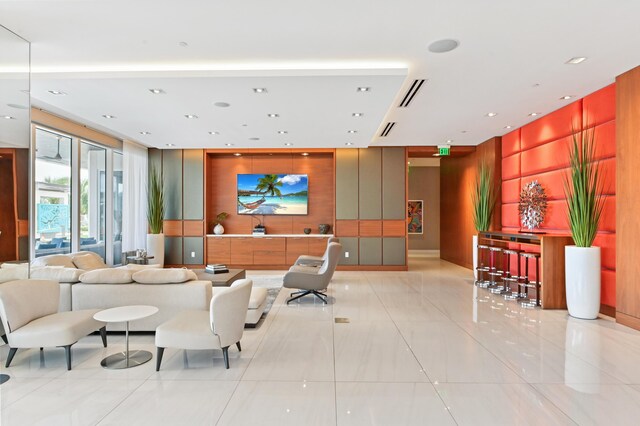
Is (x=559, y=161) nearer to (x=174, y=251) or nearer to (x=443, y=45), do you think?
(x=443, y=45)

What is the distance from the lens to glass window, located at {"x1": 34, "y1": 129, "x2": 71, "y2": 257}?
6.23 meters

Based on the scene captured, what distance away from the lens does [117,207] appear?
8.27m

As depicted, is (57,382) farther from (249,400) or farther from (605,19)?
(605,19)

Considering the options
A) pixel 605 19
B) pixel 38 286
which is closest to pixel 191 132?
pixel 38 286

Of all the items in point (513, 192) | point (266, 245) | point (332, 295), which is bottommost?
point (332, 295)

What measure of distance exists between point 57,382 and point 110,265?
18.9ft

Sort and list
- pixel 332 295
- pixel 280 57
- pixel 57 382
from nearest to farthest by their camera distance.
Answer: pixel 57 382
pixel 280 57
pixel 332 295

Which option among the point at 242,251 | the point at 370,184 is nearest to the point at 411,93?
the point at 370,184

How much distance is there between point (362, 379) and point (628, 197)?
423cm

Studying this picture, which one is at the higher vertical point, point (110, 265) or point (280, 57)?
point (280, 57)

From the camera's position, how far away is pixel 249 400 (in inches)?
101

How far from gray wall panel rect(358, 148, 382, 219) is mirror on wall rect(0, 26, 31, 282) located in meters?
6.68

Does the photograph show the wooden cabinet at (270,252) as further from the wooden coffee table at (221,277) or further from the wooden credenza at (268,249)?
the wooden coffee table at (221,277)

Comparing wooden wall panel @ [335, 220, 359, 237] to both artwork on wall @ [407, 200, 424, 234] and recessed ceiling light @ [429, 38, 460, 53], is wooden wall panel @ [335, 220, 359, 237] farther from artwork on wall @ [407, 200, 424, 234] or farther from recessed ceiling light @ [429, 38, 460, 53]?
recessed ceiling light @ [429, 38, 460, 53]
